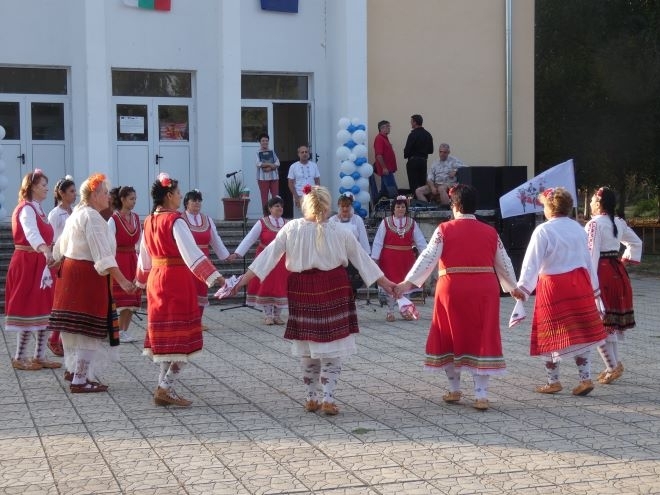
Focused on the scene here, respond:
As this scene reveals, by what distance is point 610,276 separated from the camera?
9.18 meters

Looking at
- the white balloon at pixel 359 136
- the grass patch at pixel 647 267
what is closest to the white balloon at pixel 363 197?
the white balloon at pixel 359 136

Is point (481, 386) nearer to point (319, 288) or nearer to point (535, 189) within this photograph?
point (319, 288)

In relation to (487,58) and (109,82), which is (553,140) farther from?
(109,82)

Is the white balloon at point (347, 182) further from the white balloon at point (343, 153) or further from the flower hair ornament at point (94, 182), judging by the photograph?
the flower hair ornament at point (94, 182)

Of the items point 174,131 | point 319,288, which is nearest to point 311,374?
point 319,288

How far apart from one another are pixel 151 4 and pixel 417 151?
5.59 meters

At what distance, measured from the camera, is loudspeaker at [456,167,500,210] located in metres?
17.4

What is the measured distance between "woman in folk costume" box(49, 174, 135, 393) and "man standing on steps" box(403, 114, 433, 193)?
1111cm

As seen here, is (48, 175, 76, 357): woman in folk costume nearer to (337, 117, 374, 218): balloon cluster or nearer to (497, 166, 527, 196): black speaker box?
(337, 117, 374, 218): balloon cluster

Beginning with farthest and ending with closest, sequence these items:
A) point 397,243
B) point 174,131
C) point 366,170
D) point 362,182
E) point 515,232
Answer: point 174,131 → point 362,182 → point 366,170 → point 515,232 → point 397,243

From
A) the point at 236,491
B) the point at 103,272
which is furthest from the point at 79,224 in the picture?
the point at 236,491

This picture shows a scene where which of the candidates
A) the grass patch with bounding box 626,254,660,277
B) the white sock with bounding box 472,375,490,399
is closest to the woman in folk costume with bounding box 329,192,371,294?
the white sock with bounding box 472,375,490,399

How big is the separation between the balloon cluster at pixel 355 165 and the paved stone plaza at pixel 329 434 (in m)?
8.31

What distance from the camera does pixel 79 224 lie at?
847 cm
